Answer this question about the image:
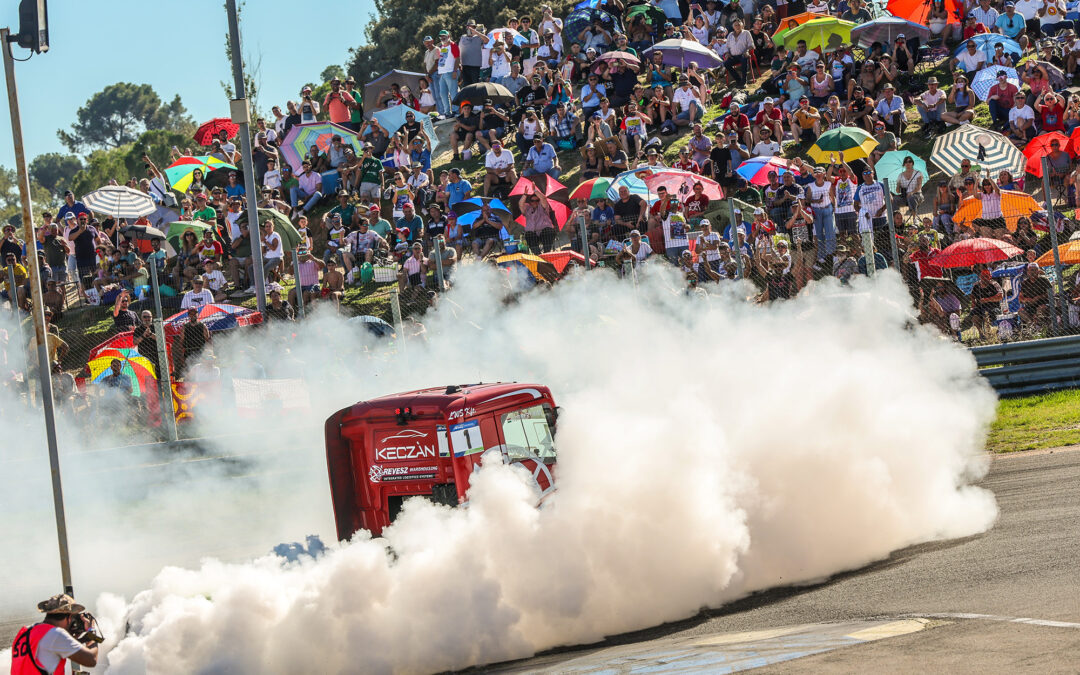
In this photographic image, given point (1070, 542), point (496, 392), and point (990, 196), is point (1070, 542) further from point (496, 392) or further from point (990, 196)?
point (990, 196)

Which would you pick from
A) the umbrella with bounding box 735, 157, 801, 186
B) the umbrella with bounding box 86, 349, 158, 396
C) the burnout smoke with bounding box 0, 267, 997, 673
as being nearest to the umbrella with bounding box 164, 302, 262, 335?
the umbrella with bounding box 86, 349, 158, 396

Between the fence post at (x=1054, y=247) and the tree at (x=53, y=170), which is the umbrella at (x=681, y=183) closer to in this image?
the fence post at (x=1054, y=247)

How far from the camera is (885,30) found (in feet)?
75.5

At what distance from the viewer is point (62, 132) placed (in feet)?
325

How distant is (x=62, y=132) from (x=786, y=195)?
312ft

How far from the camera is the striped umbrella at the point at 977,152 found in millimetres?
17578

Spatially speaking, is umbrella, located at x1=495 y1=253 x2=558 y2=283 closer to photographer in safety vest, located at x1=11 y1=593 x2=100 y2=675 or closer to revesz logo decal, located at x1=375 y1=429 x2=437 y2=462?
revesz logo decal, located at x1=375 y1=429 x2=437 y2=462

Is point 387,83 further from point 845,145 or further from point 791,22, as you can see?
point 845,145

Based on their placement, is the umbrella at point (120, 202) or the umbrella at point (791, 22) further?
the umbrella at point (791, 22)

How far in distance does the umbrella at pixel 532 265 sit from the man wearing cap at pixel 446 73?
1223 centimetres

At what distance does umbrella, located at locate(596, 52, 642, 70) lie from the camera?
78.0 feet

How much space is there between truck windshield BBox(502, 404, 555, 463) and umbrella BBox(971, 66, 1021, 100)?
46.7 feet

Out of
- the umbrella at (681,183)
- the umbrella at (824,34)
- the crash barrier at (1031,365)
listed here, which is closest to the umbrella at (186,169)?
the umbrella at (681,183)

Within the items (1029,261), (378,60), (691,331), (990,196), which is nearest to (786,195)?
(990,196)
